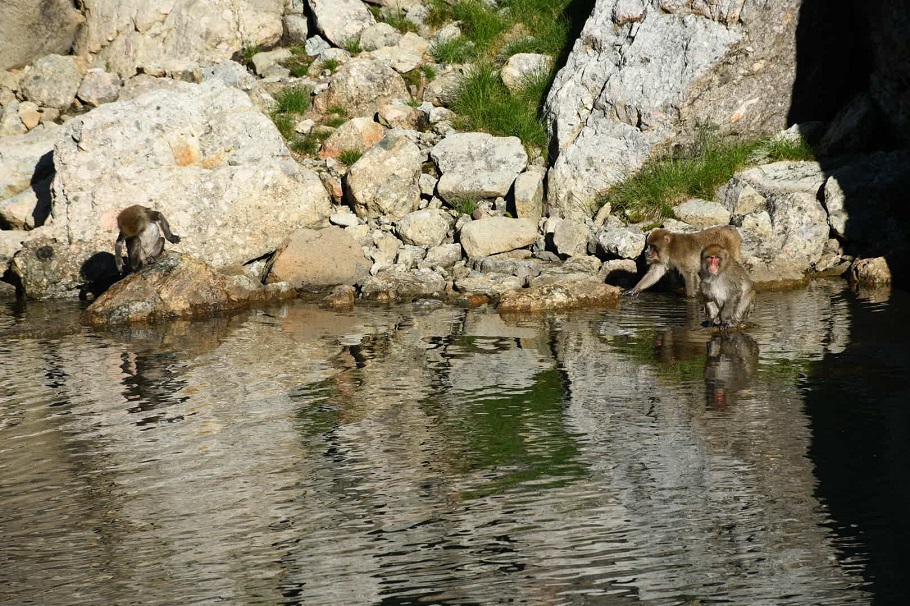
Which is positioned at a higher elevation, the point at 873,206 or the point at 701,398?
Result: the point at 873,206

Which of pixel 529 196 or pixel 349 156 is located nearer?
pixel 529 196

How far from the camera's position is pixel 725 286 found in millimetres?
9047

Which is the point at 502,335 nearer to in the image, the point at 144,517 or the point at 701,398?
the point at 701,398

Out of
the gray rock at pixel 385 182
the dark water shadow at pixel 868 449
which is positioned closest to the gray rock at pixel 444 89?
the gray rock at pixel 385 182

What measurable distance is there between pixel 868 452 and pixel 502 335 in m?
4.44

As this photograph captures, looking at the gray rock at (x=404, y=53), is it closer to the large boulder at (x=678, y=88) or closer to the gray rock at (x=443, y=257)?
the large boulder at (x=678, y=88)

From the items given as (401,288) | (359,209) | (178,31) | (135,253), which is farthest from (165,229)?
(178,31)

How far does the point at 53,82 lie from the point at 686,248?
40.2ft

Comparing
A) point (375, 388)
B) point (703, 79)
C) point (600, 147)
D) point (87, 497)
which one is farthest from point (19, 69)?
point (87, 497)

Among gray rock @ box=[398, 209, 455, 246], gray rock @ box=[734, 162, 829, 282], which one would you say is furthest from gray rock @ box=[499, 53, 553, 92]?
gray rock @ box=[734, 162, 829, 282]

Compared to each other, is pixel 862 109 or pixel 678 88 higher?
pixel 678 88

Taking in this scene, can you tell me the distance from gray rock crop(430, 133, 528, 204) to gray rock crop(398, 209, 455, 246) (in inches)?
26.5

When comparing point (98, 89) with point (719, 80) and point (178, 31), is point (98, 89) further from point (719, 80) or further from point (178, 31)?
point (719, 80)

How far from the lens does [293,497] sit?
17.0 ft
